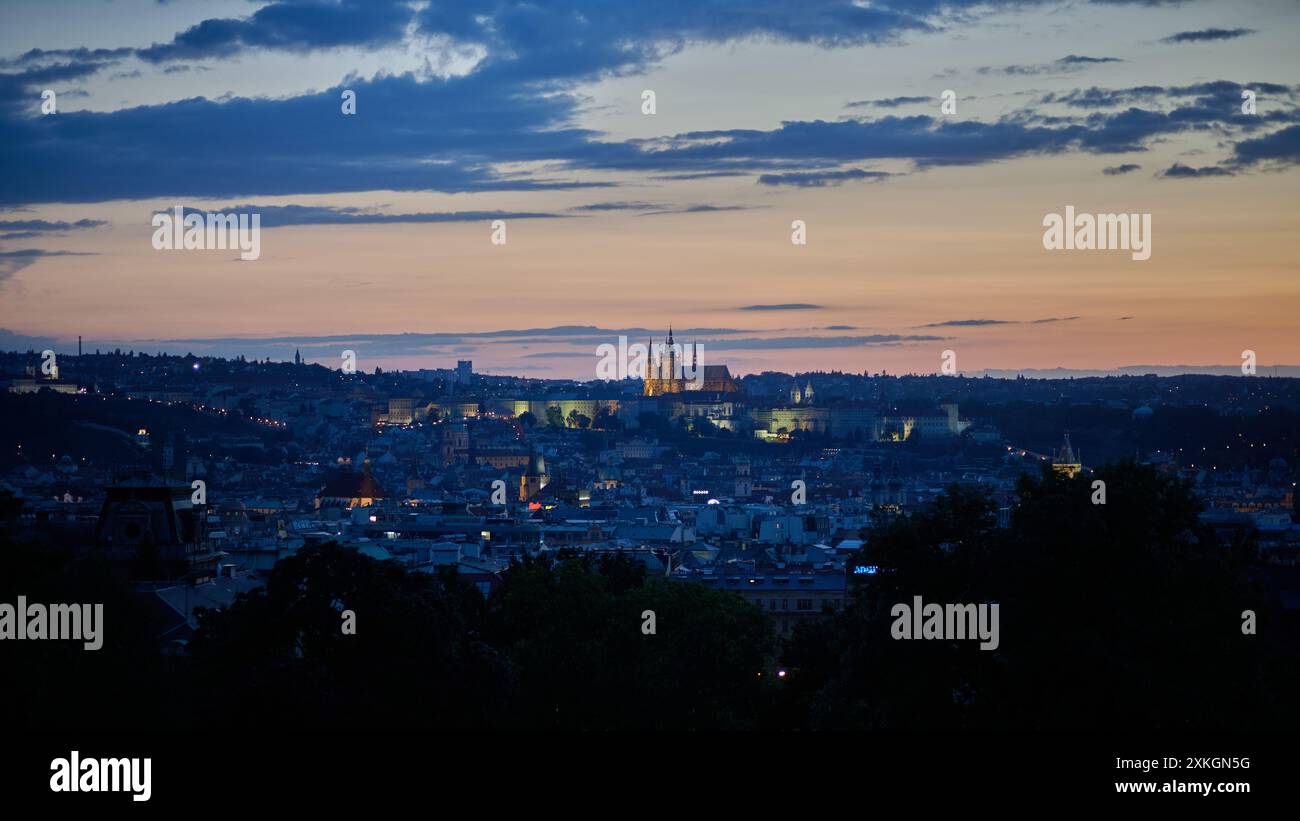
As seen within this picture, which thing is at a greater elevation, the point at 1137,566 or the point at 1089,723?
the point at 1137,566

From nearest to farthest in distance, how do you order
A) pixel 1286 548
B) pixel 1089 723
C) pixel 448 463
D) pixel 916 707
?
1. pixel 1089 723
2. pixel 916 707
3. pixel 1286 548
4. pixel 448 463

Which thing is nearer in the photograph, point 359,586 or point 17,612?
point 17,612

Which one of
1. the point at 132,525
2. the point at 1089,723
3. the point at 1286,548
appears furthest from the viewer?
the point at 1286,548

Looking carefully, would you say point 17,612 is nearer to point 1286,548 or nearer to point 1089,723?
point 1089,723
